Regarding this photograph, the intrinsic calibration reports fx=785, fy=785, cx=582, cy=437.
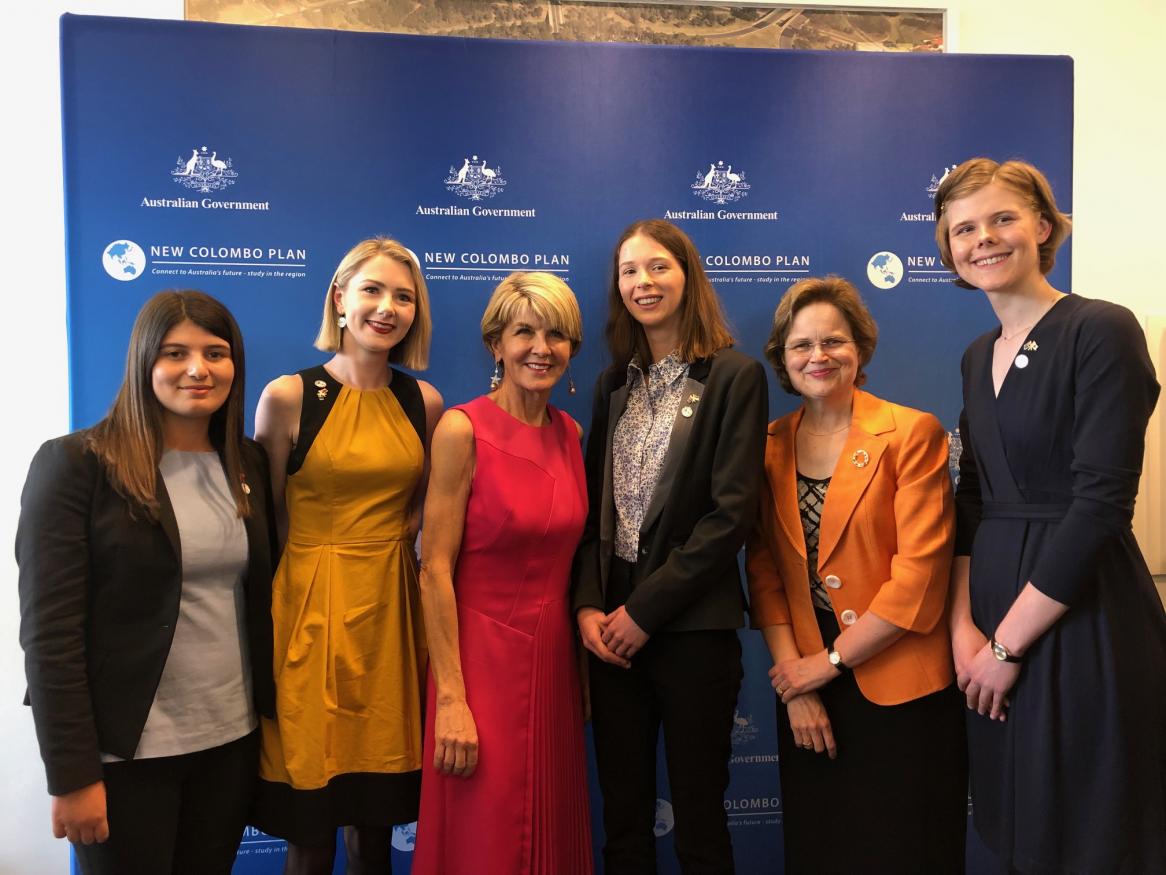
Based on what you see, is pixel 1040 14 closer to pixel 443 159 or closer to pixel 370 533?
pixel 443 159

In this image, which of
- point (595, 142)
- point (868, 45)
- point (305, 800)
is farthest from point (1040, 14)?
point (305, 800)

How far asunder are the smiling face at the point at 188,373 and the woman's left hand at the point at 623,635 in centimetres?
116

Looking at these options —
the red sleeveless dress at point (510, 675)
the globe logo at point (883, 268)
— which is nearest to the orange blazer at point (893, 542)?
the red sleeveless dress at point (510, 675)

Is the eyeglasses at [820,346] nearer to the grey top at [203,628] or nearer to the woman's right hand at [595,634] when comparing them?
the woman's right hand at [595,634]

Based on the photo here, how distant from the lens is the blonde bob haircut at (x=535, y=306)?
210 cm

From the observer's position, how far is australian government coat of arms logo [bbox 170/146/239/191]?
2.80 meters

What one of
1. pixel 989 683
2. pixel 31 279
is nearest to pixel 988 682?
pixel 989 683

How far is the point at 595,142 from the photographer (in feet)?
9.65

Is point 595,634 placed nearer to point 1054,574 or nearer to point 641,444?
point 641,444

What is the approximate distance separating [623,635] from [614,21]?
8.65 ft

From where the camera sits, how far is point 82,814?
66.7 inches

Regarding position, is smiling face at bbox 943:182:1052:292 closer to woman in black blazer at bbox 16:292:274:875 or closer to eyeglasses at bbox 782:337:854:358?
eyeglasses at bbox 782:337:854:358

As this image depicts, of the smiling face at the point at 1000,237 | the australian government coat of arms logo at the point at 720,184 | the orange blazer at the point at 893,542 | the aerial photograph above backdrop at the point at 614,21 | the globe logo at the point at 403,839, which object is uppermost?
the aerial photograph above backdrop at the point at 614,21

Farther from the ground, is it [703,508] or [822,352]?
[822,352]
